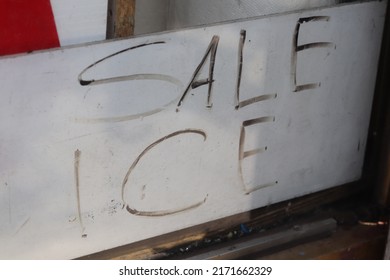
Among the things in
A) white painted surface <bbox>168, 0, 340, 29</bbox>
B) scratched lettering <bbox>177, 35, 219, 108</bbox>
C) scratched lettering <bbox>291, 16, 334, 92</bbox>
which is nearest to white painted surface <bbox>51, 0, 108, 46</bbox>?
scratched lettering <bbox>177, 35, 219, 108</bbox>

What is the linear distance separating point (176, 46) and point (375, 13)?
79 cm

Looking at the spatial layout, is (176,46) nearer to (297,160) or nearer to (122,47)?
(122,47)

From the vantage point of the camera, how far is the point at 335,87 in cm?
284

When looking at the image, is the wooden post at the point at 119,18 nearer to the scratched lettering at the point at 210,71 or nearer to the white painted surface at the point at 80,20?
the white painted surface at the point at 80,20

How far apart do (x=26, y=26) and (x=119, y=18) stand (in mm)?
296

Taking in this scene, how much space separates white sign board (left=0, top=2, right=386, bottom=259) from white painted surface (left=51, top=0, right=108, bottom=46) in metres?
0.05

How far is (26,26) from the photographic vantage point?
218cm

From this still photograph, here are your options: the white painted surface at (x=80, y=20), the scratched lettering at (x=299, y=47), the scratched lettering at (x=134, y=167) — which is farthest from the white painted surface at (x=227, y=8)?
the white painted surface at (x=80, y=20)

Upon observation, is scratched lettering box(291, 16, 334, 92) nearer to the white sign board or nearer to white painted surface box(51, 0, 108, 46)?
the white sign board

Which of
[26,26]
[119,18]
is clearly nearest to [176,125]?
[119,18]

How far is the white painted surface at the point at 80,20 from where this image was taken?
2.23 m

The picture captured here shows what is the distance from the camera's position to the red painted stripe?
2.14 metres

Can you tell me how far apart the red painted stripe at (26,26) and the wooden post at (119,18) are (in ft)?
0.60

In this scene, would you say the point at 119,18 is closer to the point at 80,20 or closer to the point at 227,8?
the point at 80,20
